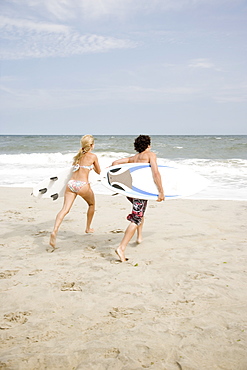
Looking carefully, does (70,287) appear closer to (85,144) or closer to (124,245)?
(124,245)

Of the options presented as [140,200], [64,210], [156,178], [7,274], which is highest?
[156,178]

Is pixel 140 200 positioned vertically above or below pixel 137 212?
above

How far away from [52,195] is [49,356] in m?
3.18

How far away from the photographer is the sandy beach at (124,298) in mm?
2309

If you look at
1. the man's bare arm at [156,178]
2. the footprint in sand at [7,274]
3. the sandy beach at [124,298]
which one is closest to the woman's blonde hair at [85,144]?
the man's bare arm at [156,178]

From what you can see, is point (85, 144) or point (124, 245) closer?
point (124, 245)

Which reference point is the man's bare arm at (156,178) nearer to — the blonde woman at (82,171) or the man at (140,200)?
the man at (140,200)

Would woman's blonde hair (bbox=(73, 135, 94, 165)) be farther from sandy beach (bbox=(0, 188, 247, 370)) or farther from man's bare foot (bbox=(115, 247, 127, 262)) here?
man's bare foot (bbox=(115, 247, 127, 262))

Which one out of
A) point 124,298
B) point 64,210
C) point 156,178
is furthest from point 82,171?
point 124,298

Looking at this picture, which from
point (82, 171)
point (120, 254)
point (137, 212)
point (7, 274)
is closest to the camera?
point (7, 274)

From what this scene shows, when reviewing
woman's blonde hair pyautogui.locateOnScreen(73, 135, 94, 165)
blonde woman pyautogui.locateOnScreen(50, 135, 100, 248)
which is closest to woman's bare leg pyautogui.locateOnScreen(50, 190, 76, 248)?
blonde woman pyautogui.locateOnScreen(50, 135, 100, 248)

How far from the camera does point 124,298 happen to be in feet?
10.3

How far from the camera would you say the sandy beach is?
7.57 ft

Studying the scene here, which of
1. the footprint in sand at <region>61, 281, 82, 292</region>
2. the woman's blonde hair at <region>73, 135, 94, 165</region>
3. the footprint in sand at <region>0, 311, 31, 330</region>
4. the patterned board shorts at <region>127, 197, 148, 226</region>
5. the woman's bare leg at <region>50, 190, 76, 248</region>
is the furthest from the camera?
the woman's blonde hair at <region>73, 135, 94, 165</region>
